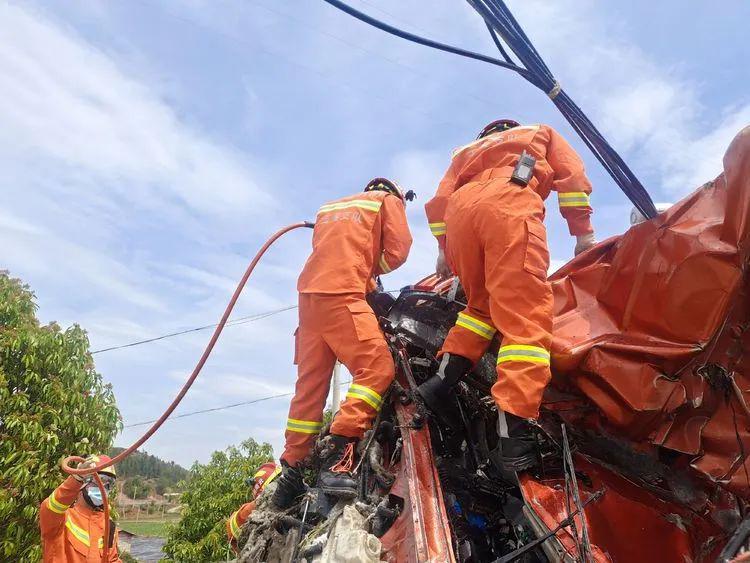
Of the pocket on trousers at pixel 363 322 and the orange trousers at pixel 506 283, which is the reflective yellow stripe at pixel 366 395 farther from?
the orange trousers at pixel 506 283

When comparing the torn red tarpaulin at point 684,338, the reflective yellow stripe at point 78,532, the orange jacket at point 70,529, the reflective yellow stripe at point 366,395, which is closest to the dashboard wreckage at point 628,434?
the torn red tarpaulin at point 684,338

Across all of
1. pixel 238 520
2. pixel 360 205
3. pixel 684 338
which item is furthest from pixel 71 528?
pixel 684 338

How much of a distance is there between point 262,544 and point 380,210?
2.25m

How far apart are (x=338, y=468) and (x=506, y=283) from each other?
131 centimetres

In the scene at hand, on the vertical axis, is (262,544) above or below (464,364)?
below

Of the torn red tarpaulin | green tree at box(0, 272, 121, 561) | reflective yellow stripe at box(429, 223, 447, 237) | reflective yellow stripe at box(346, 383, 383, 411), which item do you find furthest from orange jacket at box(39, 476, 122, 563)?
the torn red tarpaulin

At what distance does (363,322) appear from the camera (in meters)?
3.37

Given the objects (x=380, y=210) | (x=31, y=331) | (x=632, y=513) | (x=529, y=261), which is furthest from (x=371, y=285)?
(x=31, y=331)

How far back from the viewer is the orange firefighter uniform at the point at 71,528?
13.8 ft

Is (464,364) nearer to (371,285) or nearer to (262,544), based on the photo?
(371,285)

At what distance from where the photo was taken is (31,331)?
585cm

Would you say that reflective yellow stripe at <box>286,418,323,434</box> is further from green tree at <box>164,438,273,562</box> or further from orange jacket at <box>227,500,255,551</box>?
green tree at <box>164,438,273,562</box>

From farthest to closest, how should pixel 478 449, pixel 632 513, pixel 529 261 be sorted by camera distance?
pixel 478 449
pixel 529 261
pixel 632 513

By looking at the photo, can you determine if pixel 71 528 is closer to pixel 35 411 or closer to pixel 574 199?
pixel 35 411
